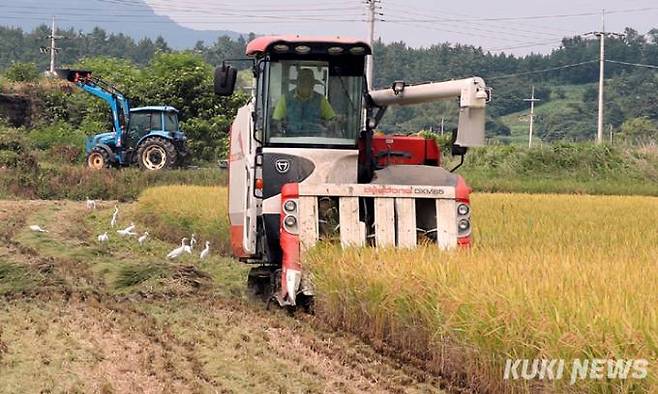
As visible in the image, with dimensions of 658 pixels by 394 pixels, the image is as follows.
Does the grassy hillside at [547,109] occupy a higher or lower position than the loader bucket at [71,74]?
higher

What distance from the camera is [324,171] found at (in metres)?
9.38

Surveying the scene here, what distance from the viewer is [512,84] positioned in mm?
80188

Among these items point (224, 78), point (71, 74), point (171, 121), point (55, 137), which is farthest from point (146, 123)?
point (224, 78)

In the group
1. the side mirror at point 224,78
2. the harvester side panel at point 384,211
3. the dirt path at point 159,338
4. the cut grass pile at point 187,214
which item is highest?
the side mirror at point 224,78

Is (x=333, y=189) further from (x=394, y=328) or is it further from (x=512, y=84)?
(x=512, y=84)

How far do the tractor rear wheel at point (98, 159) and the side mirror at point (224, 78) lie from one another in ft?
62.8

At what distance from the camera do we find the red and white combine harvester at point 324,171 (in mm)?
8852

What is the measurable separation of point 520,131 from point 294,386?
67376 mm

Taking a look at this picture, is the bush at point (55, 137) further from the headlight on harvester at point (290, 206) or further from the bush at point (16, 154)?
the headlight on harvester at point (290, 206)

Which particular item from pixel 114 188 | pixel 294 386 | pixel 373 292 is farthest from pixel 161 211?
pixel 294 386

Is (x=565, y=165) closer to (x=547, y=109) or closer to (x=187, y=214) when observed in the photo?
(x=187, y=214)

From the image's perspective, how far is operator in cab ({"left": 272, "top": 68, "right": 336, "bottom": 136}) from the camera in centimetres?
949

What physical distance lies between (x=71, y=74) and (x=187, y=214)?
12.9 metres

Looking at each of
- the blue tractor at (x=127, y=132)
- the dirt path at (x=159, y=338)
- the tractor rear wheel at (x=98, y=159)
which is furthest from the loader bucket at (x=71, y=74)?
the dirt path at (x=159, y=338)
